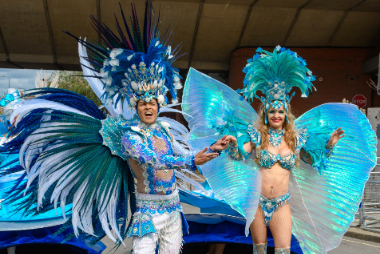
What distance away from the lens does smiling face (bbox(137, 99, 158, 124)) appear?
3221 mm

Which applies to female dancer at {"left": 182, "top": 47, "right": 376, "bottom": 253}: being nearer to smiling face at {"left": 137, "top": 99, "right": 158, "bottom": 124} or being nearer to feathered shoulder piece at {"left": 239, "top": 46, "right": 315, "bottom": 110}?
feathered shoulder piece at {"left": 239, "top": 46, "right": 315, "bottom": 110}

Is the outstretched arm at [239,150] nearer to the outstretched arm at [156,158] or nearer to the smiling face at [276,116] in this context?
the smiling face at [276,116]

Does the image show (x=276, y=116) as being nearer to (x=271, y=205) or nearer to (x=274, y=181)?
(x=274, y=181)

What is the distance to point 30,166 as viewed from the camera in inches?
138

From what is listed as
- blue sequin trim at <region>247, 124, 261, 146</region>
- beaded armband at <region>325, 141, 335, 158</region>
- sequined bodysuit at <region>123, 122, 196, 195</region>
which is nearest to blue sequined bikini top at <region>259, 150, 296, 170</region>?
blue sequin trim at <region>247, 124, 261, 146</region>

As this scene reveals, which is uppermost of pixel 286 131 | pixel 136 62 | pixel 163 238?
pixel 136 62

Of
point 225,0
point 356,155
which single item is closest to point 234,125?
point 356,155

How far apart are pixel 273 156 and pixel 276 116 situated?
37 centimetres

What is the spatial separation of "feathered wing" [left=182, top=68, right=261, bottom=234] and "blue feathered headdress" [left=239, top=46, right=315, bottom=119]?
330 millimetres

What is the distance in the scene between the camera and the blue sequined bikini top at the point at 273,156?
148 inches

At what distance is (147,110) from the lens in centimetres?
322

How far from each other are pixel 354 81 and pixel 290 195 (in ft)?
38.6

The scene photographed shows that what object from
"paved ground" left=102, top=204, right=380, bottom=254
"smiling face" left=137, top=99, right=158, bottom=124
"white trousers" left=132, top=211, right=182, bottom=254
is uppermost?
"smiling face" left=137, top=99, right=158, bottom=124

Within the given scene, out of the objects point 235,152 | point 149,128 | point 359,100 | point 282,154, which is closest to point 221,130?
point 235,152
